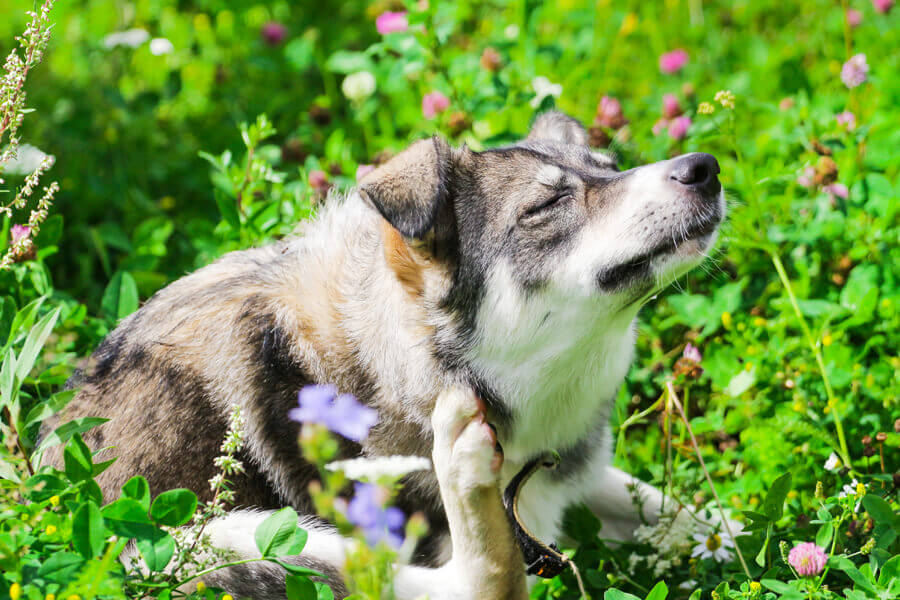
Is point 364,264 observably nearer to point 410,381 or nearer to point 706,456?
point 410,381

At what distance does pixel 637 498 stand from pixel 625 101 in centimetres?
295

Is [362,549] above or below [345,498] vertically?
above

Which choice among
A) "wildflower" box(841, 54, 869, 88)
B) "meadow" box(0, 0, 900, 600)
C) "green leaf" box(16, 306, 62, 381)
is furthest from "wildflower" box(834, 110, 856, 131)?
"green leaf" box(16, 306, 62, 381)

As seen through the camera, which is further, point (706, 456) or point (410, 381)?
point (706, 456)

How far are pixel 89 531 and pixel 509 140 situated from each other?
→ 2.43 m

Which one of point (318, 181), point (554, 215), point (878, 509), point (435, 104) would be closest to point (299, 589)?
point (554, 215)

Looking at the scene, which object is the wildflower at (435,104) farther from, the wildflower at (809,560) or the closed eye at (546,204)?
the wildflower at (809,560)

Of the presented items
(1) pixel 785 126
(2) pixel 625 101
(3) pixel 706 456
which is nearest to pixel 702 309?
(3) pixel 706 456

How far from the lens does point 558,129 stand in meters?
3.04

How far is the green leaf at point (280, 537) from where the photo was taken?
2.05 meters

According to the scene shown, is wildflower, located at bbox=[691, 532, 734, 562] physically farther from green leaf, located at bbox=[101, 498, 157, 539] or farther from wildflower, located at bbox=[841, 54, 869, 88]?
wildflower, located at bbox=[841, 54, 869, 88]

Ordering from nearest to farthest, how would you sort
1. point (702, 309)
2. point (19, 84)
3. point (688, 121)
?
point (19, 84), point (702, 309), point (688, 121)

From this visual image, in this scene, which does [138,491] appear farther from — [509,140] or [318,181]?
[509,140]

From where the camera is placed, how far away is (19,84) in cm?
229
